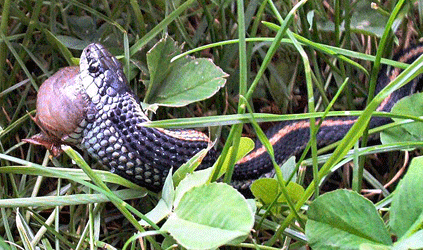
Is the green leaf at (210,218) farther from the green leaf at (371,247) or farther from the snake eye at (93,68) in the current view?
the snake eye at (93,68)

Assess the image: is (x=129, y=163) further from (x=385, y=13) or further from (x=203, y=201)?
(x=385, y=13)

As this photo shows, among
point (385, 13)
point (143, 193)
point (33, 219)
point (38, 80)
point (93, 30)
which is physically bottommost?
point (33, 219)

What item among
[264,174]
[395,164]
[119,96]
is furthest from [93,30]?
[395,164]

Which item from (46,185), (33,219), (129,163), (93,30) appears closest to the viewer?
(129,163)

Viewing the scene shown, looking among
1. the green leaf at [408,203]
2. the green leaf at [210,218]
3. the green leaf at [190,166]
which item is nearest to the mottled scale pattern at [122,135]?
the green leaf at [190,166]

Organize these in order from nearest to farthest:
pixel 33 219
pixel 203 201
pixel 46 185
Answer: pixel 203 201
pixel 33 219
pixel 46 185

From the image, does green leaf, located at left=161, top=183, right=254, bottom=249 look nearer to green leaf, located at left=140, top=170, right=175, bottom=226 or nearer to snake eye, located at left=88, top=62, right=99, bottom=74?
green leaf, located at left=140, top=170, right=175, bottom=226
